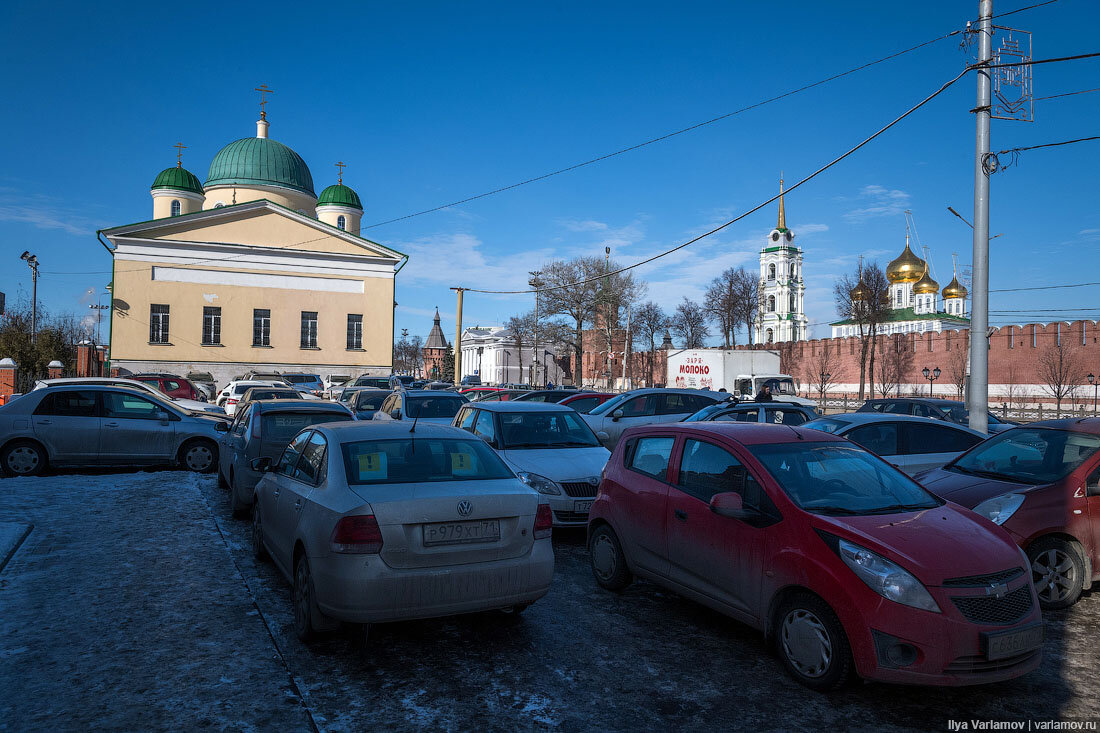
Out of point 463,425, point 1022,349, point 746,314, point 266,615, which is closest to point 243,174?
point 746,314

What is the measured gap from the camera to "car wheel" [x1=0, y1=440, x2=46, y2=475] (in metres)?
11.8

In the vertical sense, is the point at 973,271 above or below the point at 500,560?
above

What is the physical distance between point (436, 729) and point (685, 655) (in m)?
1.92

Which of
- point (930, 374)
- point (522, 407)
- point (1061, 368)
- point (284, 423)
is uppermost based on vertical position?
point (1061, 368)

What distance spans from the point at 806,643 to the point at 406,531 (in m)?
2.56

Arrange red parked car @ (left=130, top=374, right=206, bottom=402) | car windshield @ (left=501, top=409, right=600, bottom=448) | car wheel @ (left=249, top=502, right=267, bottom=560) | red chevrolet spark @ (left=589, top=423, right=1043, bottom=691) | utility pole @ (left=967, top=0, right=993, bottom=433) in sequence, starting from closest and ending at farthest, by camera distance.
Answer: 1. red chevrolet spark @ (left=589, top=423, right=1043, bottom=691)
2. car wheel @ (left=249, top=502, right=267, bottom=560)
3. car windshield @ (left=501, top=409, right=600, bottom=448)
4. utility pole @ (left=967, top=0, right=993, bottom=433)
5. red parked car @ (left=130, top=374, right=206, bottom=402)

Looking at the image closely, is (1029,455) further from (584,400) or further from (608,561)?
(584,400)

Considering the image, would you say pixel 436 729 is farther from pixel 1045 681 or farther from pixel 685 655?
pixel 1045 681

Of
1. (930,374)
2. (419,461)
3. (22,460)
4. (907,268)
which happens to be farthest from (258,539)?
(907,268)

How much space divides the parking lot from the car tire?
12 centimetres

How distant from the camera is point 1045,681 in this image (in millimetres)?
4488

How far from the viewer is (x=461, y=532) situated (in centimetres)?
468
